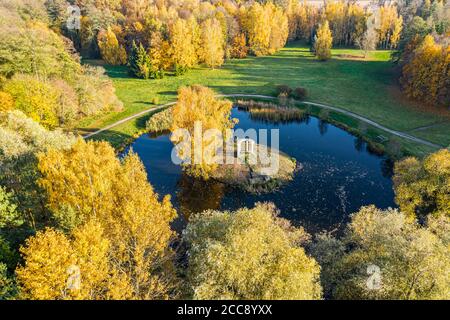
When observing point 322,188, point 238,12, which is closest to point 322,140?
point 322,188

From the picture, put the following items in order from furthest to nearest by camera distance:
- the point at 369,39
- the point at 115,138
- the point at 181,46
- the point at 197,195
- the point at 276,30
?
the point at 276,30
the point at 369,39
the point at 181,46
the point at 115,138
the point at 197,195

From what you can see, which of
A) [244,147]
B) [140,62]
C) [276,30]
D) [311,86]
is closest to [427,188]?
[244,147]

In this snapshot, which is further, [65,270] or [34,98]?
[34,98]

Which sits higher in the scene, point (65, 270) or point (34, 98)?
point (34, 98)

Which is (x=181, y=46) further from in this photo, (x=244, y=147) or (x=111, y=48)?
(x=244, y=147)

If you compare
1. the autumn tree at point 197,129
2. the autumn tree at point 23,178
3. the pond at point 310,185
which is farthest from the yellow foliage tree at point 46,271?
the autumn tree at point 197,129

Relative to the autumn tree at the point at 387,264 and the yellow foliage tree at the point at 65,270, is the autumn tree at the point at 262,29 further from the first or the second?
the yellow foliage tree at the point at 65,270
